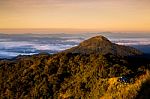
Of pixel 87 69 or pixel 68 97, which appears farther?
pixel 87 69

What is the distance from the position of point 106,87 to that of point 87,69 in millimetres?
49187

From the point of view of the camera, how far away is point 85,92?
173000 mm

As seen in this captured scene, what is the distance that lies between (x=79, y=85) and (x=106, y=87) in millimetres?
35767

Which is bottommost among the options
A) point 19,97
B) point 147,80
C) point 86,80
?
point 19,97

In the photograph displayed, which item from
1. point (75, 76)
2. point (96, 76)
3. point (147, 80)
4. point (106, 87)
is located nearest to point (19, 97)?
point (75, 76)

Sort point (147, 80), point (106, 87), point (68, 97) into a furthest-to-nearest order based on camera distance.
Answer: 1. point (68, 97)
2. point (106, 87)
3. point (147, 80)

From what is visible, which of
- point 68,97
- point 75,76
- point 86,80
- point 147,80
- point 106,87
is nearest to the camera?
point 147,80

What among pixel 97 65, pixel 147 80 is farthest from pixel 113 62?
pixel 147 80

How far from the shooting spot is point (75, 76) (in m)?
194

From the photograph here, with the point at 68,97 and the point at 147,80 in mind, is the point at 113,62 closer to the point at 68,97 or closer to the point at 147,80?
the point at 68,97

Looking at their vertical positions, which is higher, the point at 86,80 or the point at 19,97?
the point at 86,80

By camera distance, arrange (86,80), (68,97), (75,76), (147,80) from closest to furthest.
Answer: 1. (147,80)
2. (68,97)
3. (86,80)
4. (75,76)

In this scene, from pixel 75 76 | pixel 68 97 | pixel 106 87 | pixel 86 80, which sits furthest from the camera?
pixel 75 76

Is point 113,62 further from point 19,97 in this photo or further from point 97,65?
point 19,97
